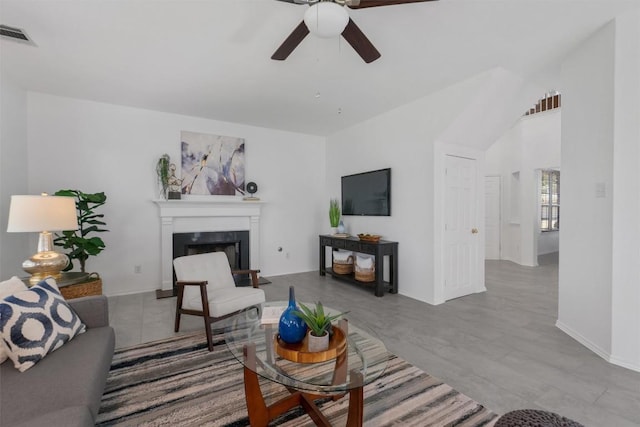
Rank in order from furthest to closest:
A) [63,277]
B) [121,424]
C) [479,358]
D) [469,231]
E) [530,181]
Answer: [530,181]
[469,231]
[63,277]
[479,358]
[121,424]

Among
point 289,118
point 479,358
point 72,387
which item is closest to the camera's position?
point 72,387

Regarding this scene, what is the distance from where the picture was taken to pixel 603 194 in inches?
97.0

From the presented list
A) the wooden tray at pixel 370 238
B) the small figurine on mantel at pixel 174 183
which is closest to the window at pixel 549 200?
the wooden tray at pixel 370 238

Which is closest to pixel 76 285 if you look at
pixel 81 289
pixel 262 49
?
pixel 81 289

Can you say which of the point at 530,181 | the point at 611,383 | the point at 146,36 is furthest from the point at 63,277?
the point at 530,181

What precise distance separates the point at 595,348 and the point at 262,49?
390cm

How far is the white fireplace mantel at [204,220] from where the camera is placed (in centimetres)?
441

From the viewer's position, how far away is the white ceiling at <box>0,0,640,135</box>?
219cm

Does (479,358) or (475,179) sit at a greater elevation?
(475,179)

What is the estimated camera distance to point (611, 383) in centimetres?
206

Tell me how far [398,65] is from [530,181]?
5.10m

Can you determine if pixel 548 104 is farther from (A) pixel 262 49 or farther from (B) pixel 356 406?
(B) pixel 356 406

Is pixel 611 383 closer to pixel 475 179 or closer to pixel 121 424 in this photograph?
pixel 475 179

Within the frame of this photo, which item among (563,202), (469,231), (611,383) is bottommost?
(611,383)
